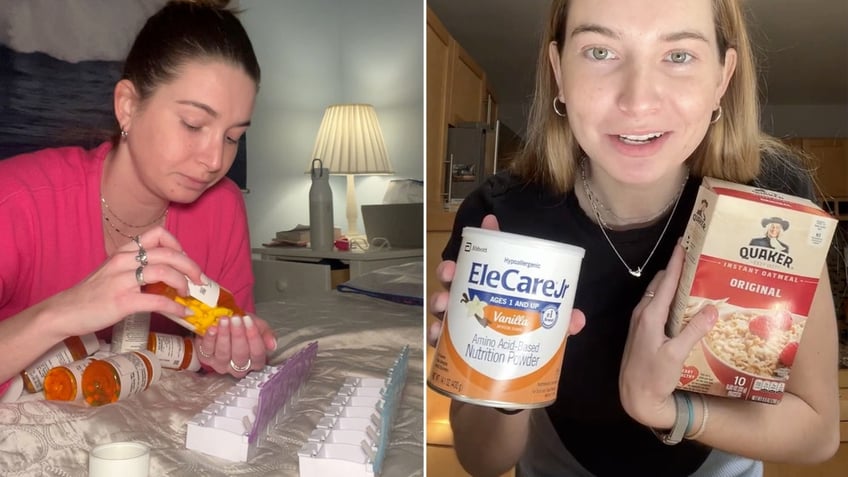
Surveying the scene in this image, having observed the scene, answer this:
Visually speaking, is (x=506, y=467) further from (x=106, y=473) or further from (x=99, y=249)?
Answer: (x=99, y=249)

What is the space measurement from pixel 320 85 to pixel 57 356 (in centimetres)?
40

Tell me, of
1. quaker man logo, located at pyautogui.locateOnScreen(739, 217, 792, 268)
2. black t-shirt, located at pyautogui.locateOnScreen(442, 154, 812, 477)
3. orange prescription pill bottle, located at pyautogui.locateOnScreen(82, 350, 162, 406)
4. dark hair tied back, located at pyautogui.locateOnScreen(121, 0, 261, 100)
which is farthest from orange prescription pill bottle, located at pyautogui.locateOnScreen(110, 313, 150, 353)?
quaker man logo, located at pyautogui.locateOnScreen(739, 217, 792, 268)

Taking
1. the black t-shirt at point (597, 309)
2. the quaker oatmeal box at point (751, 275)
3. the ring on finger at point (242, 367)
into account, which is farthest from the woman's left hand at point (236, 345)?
the quaker oatmeal box at point (751, 275)

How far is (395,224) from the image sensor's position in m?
0.75

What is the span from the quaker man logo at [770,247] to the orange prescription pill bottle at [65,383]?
2.03ft

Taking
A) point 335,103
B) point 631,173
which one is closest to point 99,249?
point 335,103

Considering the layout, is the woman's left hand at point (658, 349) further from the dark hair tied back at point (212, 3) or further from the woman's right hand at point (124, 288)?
the dark hair tied back at point (212, 3)

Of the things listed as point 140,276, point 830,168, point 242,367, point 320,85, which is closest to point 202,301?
point 140,276

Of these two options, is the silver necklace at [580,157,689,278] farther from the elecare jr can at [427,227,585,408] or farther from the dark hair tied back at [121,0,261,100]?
the dark hair tied back at [121,0,261,100]

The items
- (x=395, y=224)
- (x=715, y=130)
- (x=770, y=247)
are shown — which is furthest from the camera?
(x=395, y=224)

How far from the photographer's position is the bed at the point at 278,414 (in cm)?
60

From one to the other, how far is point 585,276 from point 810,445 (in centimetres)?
23

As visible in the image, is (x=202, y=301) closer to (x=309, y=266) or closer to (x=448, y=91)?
(x=309, y=266)

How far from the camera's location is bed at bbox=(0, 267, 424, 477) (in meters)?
0.60
